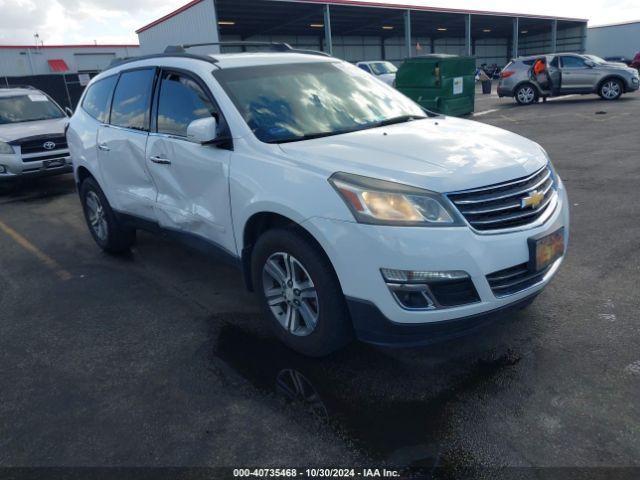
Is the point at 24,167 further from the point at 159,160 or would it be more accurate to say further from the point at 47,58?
the point at 47,58

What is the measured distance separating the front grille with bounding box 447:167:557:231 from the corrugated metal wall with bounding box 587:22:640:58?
1989 inches

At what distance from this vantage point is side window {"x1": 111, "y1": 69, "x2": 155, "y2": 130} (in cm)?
433

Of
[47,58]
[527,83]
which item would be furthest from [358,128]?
[47,58]

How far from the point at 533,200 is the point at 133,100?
337 cm

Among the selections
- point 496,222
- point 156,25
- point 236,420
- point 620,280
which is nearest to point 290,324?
point 236,420

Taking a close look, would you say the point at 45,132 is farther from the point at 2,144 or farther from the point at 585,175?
the point at 585,175

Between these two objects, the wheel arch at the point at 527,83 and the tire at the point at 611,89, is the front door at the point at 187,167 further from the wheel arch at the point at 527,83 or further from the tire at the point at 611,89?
the tire at the point at 611,89

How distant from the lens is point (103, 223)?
541 cm

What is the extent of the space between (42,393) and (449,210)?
2.53 m

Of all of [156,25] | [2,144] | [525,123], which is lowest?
[525,123]

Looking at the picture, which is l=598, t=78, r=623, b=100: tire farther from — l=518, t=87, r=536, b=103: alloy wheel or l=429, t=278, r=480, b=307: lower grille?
l=429, t=278, r=480, b=307: lower grille

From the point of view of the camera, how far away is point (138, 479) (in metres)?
2.35

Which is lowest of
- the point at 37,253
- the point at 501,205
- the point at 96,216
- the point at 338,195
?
the point at 37,253

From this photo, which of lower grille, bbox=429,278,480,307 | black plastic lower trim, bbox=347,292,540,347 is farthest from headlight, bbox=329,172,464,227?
black plastic lower trim, bbox=347,292,540,347
